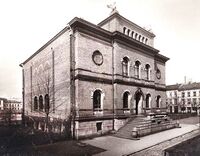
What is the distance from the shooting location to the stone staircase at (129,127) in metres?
16.9

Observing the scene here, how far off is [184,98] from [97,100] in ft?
170

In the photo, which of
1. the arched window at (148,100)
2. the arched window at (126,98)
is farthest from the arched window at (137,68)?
the arched window at (148,100)

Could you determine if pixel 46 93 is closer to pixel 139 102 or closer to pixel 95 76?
pixel 95 76

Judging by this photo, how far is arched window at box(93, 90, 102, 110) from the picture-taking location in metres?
18.3

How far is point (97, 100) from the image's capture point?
1855 cm

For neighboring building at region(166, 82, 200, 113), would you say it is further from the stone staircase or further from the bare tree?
the bare tree

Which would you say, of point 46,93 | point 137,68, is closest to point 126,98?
point 137,68

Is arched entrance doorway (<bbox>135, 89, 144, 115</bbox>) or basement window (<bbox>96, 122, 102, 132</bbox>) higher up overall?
arched entrance doorway (<bbox>135, 89, 144, 115</bbox>)

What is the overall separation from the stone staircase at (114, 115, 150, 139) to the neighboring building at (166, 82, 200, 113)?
4369cm

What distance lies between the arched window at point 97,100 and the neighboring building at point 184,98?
47466 millimetres

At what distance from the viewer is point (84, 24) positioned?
1712 centimetres

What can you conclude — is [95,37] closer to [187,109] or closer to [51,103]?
[51,103]

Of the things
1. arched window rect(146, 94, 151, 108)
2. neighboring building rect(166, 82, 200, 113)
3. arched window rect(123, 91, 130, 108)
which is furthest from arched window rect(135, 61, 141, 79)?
neighboring building rect(166, 82, 200, 113)

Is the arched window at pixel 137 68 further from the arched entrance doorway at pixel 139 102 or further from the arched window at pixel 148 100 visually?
the arched window at pixel 148 100
